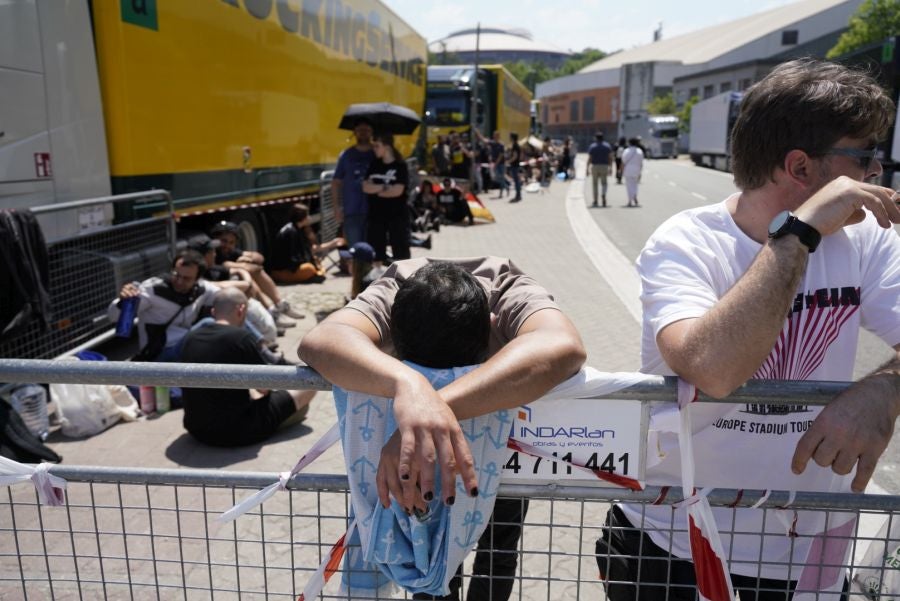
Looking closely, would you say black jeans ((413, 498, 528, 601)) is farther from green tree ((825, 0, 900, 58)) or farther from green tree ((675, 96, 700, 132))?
green tree ((675, 96, 700, 132))

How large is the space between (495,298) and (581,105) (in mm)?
101174

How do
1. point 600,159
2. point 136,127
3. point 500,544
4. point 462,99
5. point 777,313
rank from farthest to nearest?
point 462,99, point 600,159, point 136,127, point 500,544, point 777,313

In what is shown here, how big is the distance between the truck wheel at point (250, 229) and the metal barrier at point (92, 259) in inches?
84.0

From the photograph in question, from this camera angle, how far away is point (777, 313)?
1.55m

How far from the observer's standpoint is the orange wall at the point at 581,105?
92.9 m

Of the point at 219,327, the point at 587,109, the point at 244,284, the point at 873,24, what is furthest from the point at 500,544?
the point at 587,109

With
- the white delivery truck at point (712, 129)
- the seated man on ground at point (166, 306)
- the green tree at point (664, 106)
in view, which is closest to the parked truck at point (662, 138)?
the white delivery truck at point (712, 129)

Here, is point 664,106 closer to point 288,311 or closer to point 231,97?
point 231,97

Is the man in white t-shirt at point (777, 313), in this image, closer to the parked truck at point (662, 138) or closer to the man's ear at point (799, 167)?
the man's ear at point (799, 167)

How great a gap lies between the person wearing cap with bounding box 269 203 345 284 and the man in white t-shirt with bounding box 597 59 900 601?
8530mm

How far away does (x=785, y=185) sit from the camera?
5.88ft

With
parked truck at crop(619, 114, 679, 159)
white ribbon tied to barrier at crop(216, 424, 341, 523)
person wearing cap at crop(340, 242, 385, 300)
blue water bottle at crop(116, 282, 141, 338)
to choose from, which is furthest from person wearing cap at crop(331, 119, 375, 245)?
parked truck at crop(619, 114, 679, 159)

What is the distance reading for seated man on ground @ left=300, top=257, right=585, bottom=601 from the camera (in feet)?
5.03

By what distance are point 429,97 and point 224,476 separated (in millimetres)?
23041
